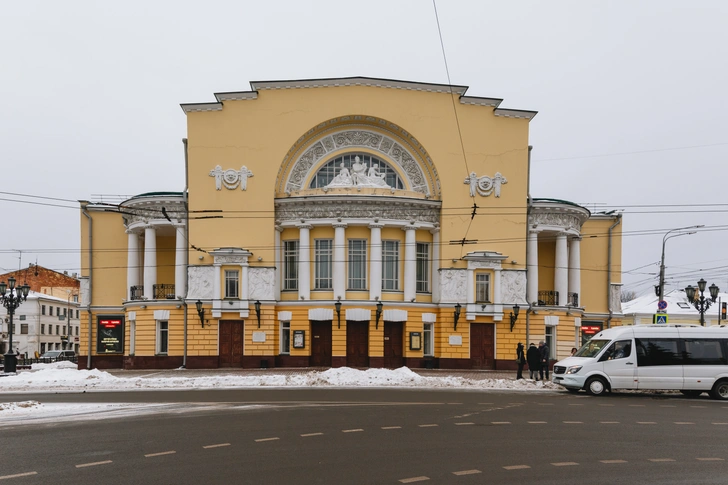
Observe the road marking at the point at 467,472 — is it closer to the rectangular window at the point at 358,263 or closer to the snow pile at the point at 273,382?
the snow pile at the point at 273,382

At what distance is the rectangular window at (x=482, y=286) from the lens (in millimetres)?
37156

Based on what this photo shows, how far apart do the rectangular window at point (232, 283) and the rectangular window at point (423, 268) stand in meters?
9.67

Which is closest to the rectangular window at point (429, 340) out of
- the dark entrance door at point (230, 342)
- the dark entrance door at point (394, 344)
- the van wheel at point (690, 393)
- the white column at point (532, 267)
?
the dark entrance door at point (394, 344)

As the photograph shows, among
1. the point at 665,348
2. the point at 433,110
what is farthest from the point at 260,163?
the point at 665,348

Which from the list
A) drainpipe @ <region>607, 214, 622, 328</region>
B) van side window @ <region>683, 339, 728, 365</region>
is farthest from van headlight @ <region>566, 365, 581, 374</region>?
drainpipe @ <region>607, 214, 622, 328</region>

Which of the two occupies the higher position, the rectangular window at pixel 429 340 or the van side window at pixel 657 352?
the van side window at pixel 657 352

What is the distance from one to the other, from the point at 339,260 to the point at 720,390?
1914cm

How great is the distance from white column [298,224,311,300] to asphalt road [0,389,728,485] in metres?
18.2

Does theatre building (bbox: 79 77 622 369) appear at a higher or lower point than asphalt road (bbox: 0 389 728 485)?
higher

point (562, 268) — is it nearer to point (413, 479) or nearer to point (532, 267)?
point (532, 267)

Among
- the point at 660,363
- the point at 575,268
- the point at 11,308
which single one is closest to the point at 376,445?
the point at 660,363

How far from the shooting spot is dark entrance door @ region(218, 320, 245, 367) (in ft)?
119

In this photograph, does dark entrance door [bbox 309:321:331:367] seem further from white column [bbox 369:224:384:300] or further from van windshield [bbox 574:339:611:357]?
van windshield [bbox 574:339:611:357]

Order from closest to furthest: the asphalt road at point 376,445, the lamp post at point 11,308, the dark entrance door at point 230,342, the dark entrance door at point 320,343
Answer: the asphalt road at point 376,445 → the lamp post at point 11,308 → the dark entrance door at point 230,342 → the dark entrance door at point 320,343
